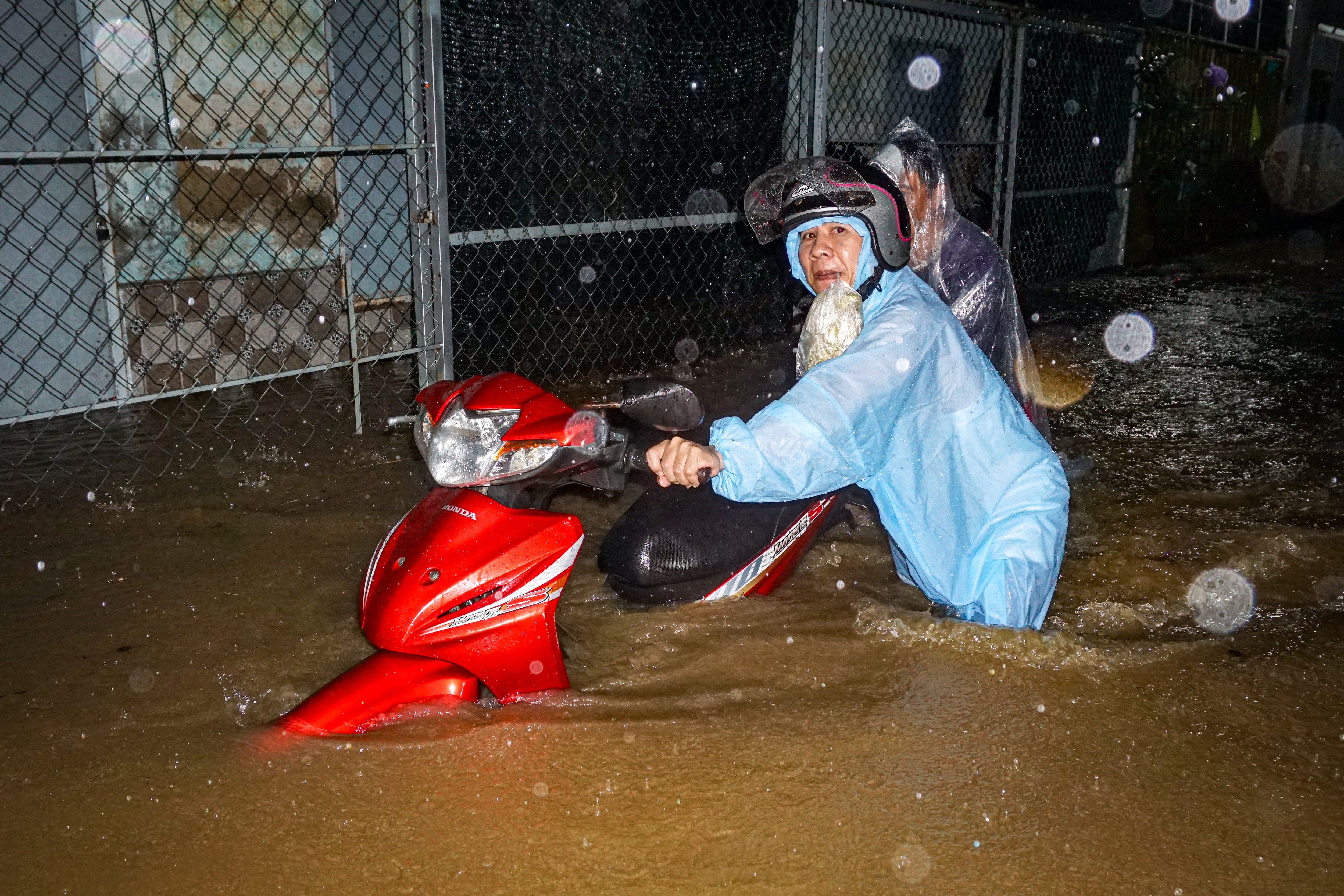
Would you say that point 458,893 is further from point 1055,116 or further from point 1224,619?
point 1055,116

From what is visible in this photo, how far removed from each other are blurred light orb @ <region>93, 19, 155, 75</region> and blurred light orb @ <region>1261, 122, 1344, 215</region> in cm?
1783

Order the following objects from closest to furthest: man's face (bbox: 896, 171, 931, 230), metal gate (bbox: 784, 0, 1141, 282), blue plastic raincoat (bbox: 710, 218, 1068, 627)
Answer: blue plastic raincoat (bbox: 710, 218, 1068, 627) → man's face (bbox: 896, 171, 931, 230) → metal gate (bbox: 784, 0, 1141, 282)

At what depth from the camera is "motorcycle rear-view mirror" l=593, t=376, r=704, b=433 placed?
2006 mm

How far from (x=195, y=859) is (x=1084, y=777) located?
1915 millimetres

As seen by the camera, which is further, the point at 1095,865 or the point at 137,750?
the point at 137,750

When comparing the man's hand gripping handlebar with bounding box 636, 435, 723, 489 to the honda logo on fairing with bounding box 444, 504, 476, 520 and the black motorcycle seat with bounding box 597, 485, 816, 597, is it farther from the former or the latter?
the black motorcycle seat with bounding box 597, 485, 816, 597

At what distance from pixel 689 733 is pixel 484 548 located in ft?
2.40

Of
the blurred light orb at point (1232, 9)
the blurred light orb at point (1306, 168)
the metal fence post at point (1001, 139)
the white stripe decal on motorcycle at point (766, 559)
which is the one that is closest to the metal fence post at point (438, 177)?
the white stripe decal on motorcycle at point (766, 559)

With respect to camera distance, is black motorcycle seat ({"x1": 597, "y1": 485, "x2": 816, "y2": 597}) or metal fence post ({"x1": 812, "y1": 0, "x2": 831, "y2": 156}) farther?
metal fence post ({"x1": 812, "y1": 0, "x2": 831, "y2": 156})

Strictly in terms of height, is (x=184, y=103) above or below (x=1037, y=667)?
above

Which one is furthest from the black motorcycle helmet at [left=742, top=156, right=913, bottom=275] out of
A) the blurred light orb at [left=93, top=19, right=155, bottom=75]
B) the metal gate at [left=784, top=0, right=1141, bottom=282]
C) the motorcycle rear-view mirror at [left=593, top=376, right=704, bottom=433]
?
the metal gate at [left=784, top=0, right=1141, bottom=282]

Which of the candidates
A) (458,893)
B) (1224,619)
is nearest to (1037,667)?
(1224,619)

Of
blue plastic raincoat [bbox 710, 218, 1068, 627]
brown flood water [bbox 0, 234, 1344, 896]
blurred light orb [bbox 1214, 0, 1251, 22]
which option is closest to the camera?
brown flood water [bbox 0, 234, 1344, 896]

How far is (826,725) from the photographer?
2.46 metres
